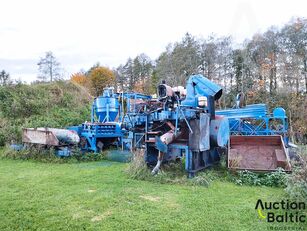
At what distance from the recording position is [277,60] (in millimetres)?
16938

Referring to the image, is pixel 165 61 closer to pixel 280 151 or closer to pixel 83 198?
pixel 280 151

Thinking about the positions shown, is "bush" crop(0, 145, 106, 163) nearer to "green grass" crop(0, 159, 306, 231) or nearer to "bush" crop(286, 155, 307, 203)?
"green grass" crop(0, 159, 306, 231)

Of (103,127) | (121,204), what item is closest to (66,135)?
(103,127)

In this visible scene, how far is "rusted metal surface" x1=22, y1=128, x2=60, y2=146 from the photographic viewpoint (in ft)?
25.6

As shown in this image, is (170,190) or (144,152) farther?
(144,152)

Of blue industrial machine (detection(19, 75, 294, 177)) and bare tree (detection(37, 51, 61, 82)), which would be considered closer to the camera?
blue industrial machine (detection(19, 75, 294, 177))

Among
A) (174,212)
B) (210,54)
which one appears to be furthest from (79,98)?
(174,212)

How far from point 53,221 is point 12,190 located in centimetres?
193

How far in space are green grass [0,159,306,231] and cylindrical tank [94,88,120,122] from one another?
13.6 feet

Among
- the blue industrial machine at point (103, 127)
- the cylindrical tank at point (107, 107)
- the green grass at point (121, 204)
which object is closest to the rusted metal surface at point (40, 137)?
the blue industrial machine at point (103, 127)

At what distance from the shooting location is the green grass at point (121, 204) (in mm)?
3148

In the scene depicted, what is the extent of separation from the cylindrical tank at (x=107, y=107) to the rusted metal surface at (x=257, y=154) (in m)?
4.69

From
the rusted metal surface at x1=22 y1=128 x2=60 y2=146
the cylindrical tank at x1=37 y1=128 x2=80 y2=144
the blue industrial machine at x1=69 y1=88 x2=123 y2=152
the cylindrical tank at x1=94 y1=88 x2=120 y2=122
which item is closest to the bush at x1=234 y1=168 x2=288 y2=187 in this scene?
the blue industrial machine at x1=69 y1=88 x2=123 y2=152

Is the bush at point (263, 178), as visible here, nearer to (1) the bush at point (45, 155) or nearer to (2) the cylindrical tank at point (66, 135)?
(1) the bush at point (45, 155)
